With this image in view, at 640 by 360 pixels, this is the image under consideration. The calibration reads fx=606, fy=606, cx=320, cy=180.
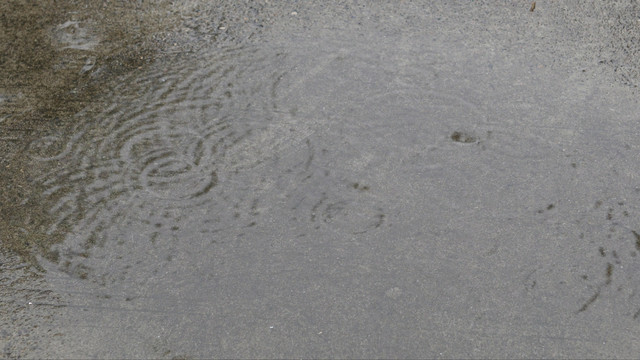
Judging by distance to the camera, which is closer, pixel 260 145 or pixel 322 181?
pixel 322 181

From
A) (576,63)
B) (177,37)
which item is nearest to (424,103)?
(576,63)

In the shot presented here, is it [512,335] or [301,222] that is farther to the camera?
[301,222]

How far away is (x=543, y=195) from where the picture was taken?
3611 millimetres

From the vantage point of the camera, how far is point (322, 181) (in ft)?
12.1

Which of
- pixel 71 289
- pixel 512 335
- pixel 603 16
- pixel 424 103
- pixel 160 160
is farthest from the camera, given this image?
pixel 603 16

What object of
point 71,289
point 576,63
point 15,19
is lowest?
point 576,63

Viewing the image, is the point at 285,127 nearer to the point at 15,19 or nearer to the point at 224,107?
the point at 224,107

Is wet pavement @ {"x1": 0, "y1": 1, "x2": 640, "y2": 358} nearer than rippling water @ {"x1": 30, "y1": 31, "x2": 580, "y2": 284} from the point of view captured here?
Yes

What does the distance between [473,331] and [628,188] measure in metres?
1.49

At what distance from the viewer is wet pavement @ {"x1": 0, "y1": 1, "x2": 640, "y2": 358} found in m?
2.98

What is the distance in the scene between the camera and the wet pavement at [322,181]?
2.98m

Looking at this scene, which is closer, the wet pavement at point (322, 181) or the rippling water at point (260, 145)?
the wet pavement at point (322, 181)

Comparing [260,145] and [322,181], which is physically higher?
[260,145]

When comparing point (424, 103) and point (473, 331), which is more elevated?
point (424, 103)
